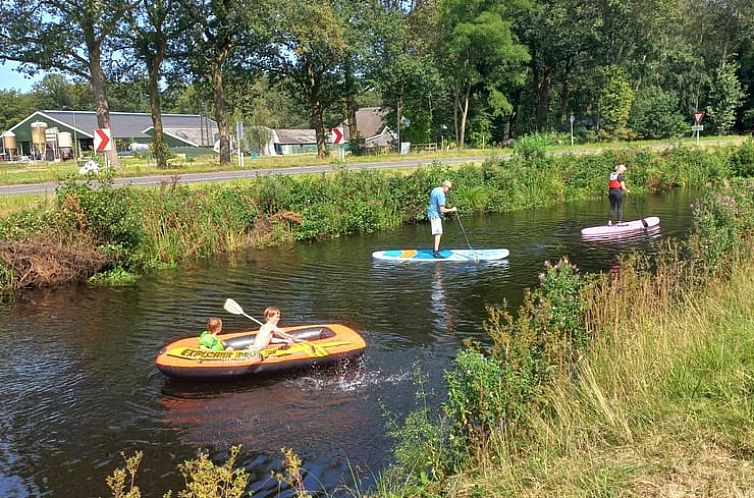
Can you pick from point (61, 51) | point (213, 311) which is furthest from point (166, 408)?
point (61, 51)

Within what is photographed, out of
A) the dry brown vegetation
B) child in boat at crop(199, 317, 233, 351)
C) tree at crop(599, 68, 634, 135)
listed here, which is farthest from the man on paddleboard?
tree at crop(599, 68, 634, 135)

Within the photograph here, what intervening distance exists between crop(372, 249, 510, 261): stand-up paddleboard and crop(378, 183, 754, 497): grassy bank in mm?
9746

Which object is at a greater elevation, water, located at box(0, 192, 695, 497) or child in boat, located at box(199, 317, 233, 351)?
child in boat, located at box(199, 317, 233, 351)

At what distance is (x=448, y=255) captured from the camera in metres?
17.5

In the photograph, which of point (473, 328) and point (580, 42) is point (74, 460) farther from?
point (580, 42)

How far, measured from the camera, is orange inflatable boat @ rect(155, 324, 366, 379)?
8977mm

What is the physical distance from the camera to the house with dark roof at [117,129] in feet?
215

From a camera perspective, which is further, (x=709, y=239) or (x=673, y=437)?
(x=709, y=239)

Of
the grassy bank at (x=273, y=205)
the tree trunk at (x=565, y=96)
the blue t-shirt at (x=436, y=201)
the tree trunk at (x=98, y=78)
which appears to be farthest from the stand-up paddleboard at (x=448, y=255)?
the tree trunk at (x=565, y=96)

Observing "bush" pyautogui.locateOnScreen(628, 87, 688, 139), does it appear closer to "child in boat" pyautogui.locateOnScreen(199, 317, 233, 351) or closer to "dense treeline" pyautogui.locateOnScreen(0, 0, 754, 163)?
"dense treeline" pyautogui.locateOnScreen(0, 0, 754, 163)

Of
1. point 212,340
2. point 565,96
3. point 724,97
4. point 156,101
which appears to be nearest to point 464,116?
point 565,96

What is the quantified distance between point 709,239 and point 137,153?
60536 millimetres

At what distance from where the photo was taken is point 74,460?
7.13 metres

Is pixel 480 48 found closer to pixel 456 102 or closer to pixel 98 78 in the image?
pixel 456 102
